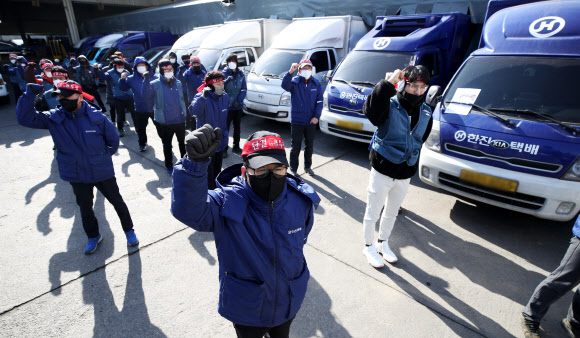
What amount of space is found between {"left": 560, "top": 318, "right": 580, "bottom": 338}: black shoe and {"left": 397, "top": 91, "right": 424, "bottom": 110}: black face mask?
2.18 m

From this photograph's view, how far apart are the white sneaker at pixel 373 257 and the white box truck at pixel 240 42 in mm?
7538

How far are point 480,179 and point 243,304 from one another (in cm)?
322

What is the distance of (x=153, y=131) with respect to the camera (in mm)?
8172

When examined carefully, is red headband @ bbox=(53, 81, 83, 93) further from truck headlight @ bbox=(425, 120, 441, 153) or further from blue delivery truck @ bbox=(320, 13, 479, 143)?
blue delivery truck @ bbox=(320, 13, 479, 143)

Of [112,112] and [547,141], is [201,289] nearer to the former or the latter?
[547,141]

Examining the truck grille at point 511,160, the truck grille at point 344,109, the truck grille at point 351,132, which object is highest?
the truck grille at point 511,160

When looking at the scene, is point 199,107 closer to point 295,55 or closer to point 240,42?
point 295,55

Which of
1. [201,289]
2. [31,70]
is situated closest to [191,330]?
[201,289]

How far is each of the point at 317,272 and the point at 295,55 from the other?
632 cm

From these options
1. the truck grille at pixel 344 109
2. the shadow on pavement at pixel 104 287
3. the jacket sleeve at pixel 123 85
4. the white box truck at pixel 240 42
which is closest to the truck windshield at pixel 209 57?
the white box truck at pixel 240 42

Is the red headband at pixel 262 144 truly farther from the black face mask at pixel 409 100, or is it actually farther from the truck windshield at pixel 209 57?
the truck windshield at pixel 209 57

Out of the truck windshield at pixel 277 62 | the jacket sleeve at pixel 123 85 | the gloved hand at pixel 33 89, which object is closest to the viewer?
the gloved hand at pixel 33 89

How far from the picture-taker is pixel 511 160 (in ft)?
11.5

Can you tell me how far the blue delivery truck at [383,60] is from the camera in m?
5.95
